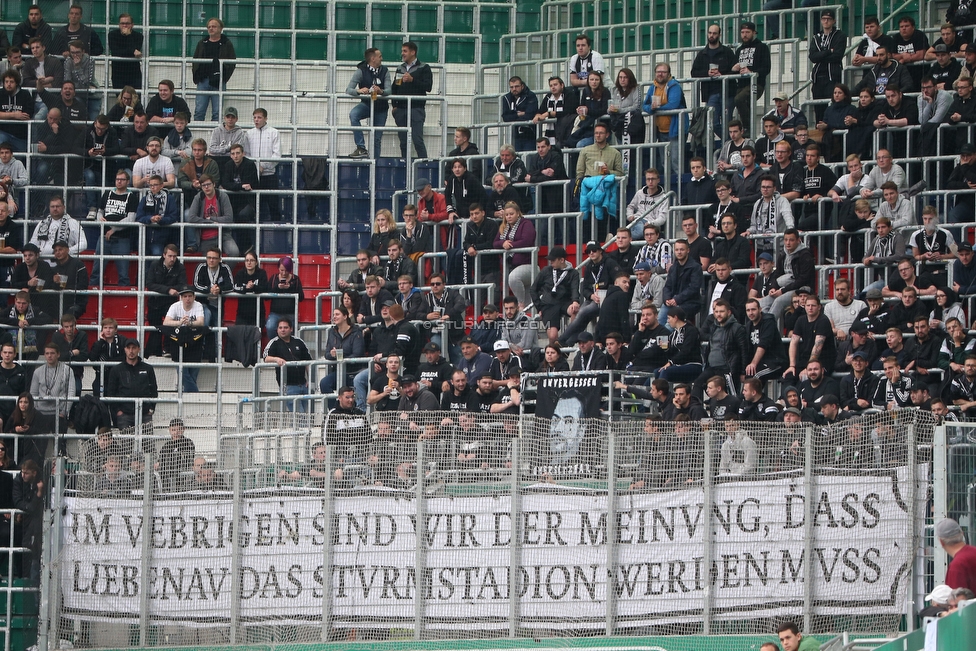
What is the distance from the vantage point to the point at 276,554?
49.3ft

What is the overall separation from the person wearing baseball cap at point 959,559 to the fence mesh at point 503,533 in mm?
3763

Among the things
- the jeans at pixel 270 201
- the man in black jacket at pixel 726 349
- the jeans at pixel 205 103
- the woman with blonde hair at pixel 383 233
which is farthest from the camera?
the jeans at pixel 205 103

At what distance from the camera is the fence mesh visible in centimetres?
1444

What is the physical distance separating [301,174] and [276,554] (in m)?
9.74

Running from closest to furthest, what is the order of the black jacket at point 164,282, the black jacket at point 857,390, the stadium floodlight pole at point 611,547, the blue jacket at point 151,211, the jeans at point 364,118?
the stadium floodlight pole at point 611,547 → the black jacket at point 857,390 → the black jacket at point 164,282 → the blue jacket at point 151,211 → the jeans at point 364,118

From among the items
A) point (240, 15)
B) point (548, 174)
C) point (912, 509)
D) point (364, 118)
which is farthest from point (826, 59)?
point (912, 509)

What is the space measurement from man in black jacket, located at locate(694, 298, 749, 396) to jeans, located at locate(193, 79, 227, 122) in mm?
9556

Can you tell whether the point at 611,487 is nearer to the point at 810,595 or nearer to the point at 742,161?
the point at 810,595

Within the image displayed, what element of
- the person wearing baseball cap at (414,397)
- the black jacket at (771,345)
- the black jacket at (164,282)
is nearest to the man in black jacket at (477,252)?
the person wearing baseball cap at (414,397)

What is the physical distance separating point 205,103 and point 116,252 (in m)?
3.24

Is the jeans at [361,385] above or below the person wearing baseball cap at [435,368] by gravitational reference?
below

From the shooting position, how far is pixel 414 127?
2423cm

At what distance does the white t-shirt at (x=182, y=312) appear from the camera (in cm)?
2112

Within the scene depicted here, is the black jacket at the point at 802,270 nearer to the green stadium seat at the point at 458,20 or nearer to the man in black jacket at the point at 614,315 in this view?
the man in black jacket at the point at 614,315
